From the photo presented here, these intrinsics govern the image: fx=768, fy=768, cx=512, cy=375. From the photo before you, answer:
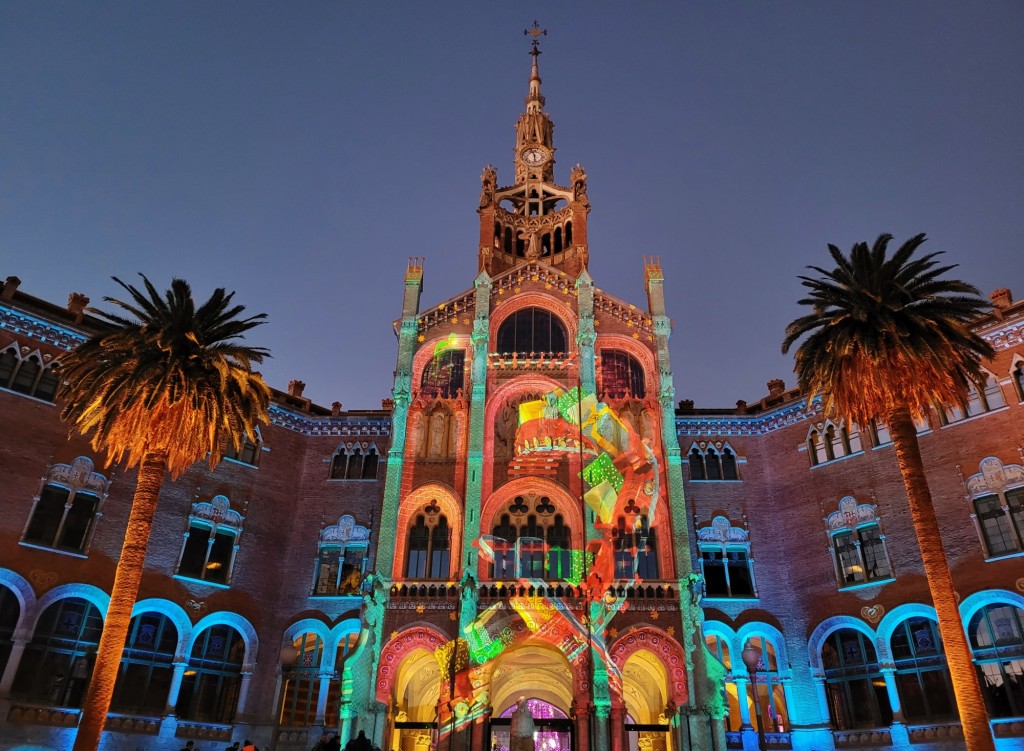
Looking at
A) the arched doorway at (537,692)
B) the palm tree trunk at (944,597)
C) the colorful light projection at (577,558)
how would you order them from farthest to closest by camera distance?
the arched doorway at (537,692)
the colorful light projection at (577,558)
the palm tree trunk at (944,597)

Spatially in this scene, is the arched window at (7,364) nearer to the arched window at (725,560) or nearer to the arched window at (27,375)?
the arched window at (27,375)

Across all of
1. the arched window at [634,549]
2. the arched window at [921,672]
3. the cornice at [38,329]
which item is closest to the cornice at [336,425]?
the cornice at [38,329]

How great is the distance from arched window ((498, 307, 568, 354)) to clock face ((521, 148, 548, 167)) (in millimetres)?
17053

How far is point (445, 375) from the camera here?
38250 mm

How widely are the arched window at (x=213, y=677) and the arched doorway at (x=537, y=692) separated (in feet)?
37.2

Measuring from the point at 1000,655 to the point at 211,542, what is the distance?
32209mm

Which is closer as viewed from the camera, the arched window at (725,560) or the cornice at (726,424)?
the arched window at (725,560)

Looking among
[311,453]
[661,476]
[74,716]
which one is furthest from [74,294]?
[661,476]

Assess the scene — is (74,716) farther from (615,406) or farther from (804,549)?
(804,549)

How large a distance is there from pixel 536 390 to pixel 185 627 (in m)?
18.7

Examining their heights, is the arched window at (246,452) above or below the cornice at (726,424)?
below

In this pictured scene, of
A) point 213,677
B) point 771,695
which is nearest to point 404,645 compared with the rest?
point 213,677

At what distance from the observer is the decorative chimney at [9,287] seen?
31531 millimetres

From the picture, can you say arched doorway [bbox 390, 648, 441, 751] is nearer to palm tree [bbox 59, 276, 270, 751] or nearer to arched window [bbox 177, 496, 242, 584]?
arched window [bbox 177, 496, 242, 584]
